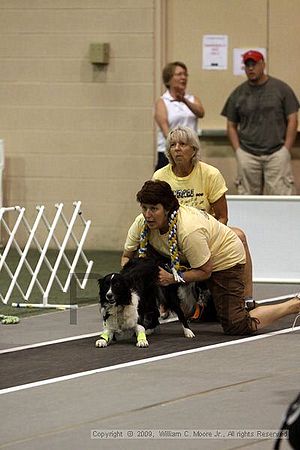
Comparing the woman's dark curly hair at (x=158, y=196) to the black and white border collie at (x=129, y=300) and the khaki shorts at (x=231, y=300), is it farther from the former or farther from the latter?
the khaki shorts at (x=231, y=300)

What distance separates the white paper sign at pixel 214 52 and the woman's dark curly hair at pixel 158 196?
4013 mm

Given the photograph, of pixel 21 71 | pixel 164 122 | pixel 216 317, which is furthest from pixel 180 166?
pixel 21 71

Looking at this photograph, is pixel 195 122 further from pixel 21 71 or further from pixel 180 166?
pixel 180 166

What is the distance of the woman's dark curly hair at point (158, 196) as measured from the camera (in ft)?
21.1

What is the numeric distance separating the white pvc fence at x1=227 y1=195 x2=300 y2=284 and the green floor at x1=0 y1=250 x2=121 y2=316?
3.73 feet

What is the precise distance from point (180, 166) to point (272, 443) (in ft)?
9.52

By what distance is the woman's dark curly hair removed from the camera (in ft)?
21.1

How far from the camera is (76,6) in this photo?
35.1 feet

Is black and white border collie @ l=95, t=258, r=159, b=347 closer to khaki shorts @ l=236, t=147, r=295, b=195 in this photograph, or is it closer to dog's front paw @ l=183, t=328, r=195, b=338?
dog's front paw @ l=183, t=328, r=195, b=338

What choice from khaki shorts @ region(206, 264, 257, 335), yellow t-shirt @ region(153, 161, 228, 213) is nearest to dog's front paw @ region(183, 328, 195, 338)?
khaki shorts @ region(206, 264, 257, 335)

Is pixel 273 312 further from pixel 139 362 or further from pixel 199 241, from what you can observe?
pixel 139 362

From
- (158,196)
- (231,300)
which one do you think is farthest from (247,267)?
(158,196)

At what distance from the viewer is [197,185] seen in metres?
7.16

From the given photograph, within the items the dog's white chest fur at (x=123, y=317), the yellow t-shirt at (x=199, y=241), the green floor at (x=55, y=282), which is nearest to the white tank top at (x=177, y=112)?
the green floor at (x=55, y=282)
